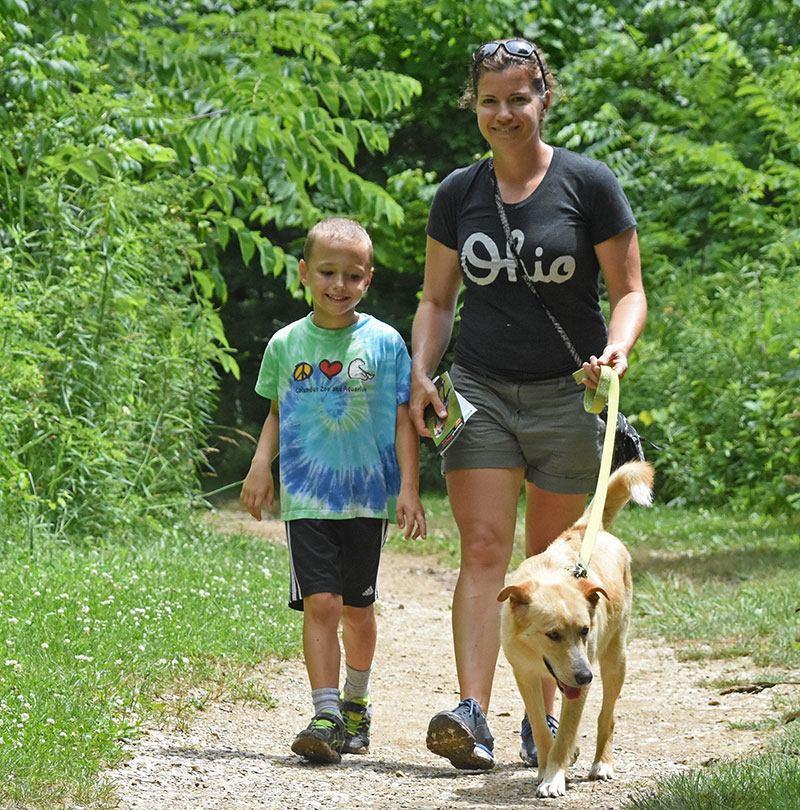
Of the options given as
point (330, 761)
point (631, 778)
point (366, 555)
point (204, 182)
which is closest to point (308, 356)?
point (366, 555)

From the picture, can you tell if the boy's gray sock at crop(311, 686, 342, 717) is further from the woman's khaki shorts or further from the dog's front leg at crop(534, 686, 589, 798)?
the woman's khaki shorts

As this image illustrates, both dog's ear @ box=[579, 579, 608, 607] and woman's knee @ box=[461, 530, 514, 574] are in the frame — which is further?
woman's knee @ box=[461, 530, 514, 574]

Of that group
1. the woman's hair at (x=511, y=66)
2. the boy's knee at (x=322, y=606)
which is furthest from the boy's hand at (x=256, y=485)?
the woman's hair at (x=511, y=66)

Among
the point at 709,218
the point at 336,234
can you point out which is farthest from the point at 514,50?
the point at 709,218

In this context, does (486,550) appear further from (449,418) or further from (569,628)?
(569,628)

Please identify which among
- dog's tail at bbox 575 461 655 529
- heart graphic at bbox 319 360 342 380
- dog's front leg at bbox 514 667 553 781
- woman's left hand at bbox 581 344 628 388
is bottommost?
dog's front leg at bbox 514 667 553 781

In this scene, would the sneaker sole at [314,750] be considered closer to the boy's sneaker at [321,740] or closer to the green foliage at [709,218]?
the boy's sneaker at [321,740]

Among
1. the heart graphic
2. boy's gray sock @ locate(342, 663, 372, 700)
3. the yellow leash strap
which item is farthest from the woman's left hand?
boy's gray sock @ locate(342, 663, 372, 700)

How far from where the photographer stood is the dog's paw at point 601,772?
416 cm

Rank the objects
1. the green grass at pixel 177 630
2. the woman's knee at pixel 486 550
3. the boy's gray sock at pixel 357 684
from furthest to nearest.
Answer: the boy's gray sock at pixel 357 684 → the woman's knee at pixel 486 550 → the green grass at pixel 177 630

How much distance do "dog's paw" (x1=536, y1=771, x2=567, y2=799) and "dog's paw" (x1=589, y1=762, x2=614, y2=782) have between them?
0.95 feet

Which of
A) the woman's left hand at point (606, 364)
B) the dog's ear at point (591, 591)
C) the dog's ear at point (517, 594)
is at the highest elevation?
the woman's left hand at point (606, 364)

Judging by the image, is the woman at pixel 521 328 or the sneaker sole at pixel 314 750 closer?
the sneaker sole at pixel 314 750

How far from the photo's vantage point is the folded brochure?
441 cm
